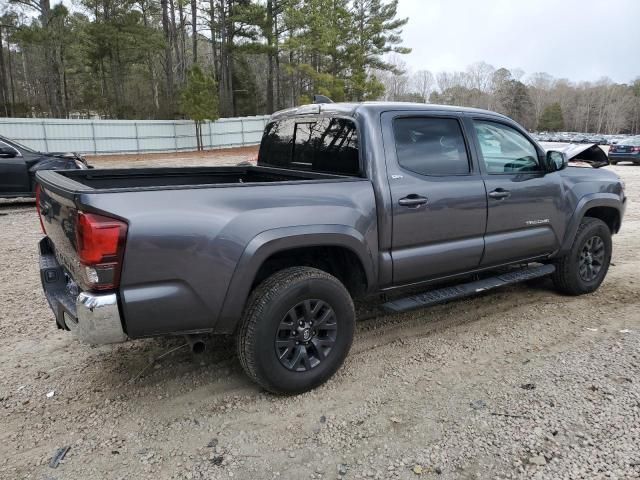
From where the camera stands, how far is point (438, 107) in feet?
12.8

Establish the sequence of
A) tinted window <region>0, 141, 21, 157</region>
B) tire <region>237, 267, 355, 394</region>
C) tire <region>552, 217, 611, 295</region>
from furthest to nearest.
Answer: tinted window <region>0, 141, 21, 157</region> < tire <region>552, 217, 611, 295</region> < tire <region>237, 267, 355, 394</region>

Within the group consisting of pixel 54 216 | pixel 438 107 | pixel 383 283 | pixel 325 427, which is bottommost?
pixel 325 427

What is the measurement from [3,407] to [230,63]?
3926 centimetres

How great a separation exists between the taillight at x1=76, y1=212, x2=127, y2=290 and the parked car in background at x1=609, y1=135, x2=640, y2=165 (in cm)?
2480

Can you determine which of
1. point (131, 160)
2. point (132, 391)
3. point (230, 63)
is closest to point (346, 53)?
point (230, 63)

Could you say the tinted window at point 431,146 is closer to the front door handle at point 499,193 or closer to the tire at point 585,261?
the front door handle at point 499,193

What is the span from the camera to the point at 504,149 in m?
4.27

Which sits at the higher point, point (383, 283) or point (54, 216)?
point (54, 216)

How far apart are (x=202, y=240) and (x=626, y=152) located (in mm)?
24573

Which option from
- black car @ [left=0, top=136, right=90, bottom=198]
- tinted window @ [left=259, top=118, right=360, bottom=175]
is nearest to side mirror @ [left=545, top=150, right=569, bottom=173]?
tinted window @ [left=259, top=118, right=360, bottom=175]

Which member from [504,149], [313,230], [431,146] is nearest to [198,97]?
[504,149]

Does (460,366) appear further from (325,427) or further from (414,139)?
(414,139)

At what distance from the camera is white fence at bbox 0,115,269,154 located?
25484mm

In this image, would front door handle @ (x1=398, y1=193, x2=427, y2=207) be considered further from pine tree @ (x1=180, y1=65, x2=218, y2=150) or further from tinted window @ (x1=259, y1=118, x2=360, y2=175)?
pine tree @ (x1=180, y1=65, x2=218, y2=150)
